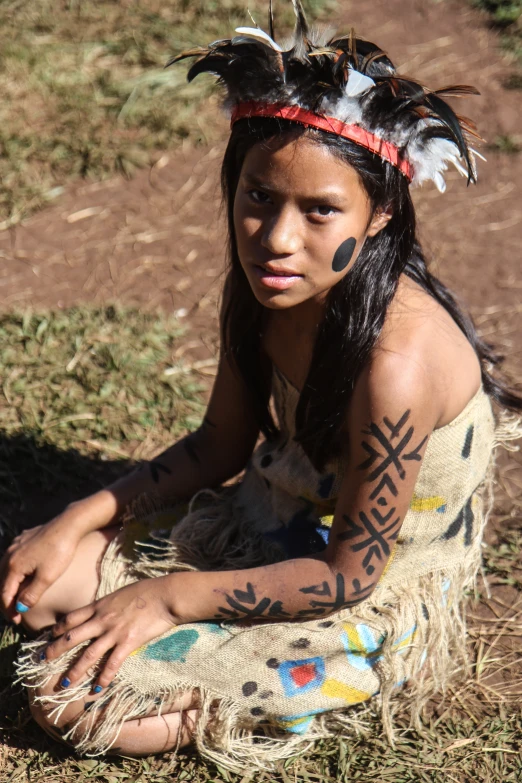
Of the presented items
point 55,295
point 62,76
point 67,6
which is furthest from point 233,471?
point 67,6

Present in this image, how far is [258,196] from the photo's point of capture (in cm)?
207

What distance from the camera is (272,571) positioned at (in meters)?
2.29

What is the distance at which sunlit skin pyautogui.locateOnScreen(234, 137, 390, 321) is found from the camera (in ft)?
6.51

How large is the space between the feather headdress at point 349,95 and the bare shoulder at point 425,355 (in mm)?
323

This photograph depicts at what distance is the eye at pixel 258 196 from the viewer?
2.06 meters

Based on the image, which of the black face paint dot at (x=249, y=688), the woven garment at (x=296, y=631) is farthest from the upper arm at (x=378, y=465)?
the black face paint dot at (x=249, y=688)

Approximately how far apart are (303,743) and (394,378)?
43.1 inches

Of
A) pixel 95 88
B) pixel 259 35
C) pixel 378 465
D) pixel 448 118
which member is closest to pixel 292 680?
pixel 378 465

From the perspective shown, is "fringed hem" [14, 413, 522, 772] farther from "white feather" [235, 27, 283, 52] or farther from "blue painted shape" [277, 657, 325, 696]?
"white feather" [235, 27, 283, 52]

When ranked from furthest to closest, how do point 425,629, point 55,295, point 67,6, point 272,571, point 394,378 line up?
point 67,6 < point 55,295 < point 425,629 < point 272,571 < point 394,378

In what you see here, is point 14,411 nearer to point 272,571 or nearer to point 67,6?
point 272,571

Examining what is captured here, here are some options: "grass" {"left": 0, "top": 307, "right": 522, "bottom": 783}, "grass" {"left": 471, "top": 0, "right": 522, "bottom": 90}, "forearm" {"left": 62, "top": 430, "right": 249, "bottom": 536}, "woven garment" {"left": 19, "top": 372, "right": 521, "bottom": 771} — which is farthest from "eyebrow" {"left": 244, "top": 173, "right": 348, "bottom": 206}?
"grass" {"left": 471, "top": 0, "right": 522, "bottom": 90}

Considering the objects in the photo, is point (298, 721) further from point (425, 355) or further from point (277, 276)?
point (277, 276)

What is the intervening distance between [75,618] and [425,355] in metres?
1.11
